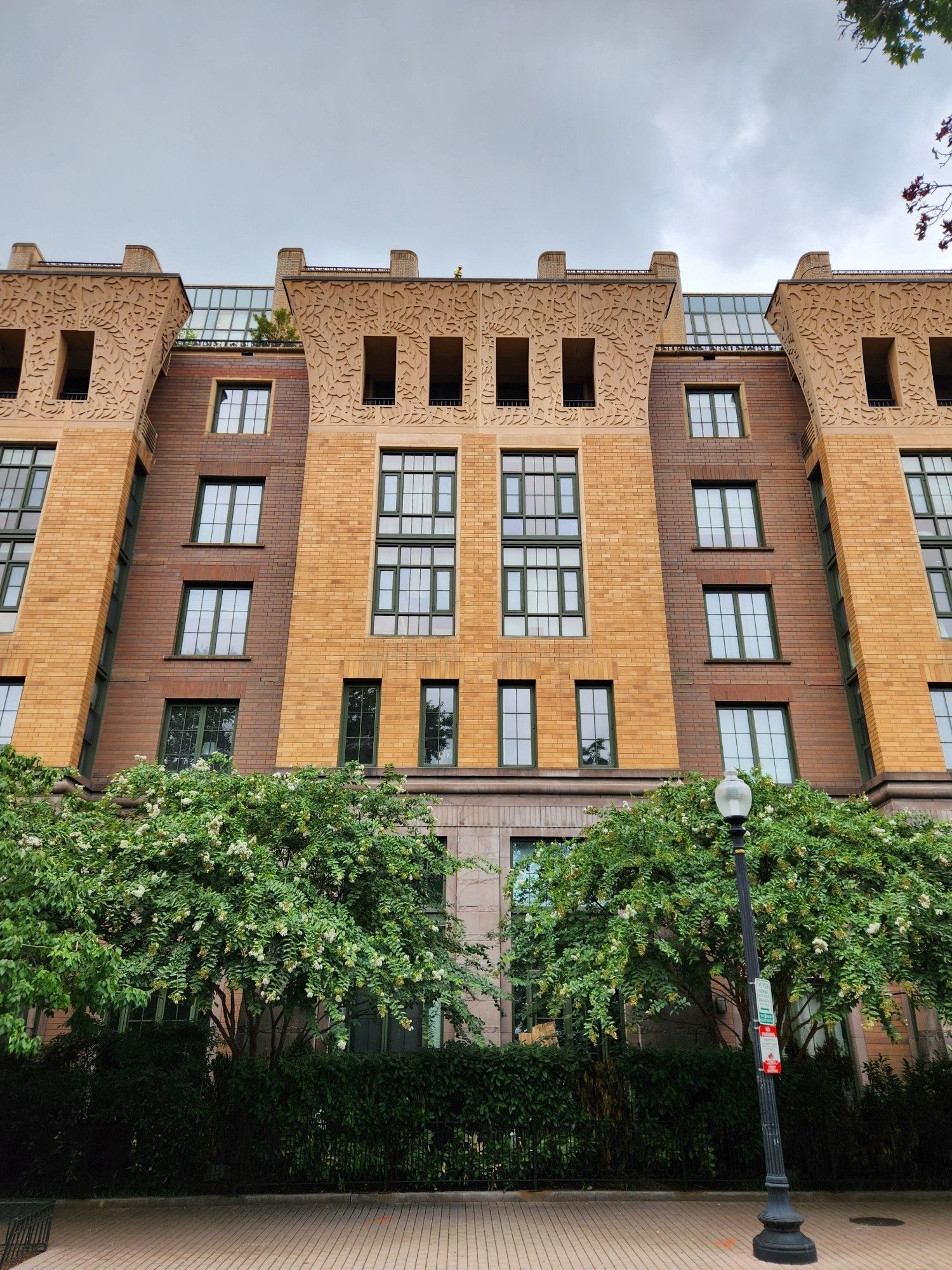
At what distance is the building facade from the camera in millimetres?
22016

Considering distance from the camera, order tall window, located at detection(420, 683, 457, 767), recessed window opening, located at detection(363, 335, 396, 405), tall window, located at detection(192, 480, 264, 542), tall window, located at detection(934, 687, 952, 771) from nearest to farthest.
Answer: tall window, located at detection(934, 687, 952, 771)
tall window, located at detection(420, 683, 457, 767)
tall window, located at detection(192, 480, 264, 542)
recessed window opening, located at detection(363, 335, 396, 405)

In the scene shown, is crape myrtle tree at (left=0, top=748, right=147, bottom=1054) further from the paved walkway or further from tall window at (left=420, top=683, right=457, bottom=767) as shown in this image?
tall window at (left=420, top=683, right=457, bottom=767)

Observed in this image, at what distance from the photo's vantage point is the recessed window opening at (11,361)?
2602cm

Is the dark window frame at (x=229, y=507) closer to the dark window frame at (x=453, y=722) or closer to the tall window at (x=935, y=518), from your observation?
the dark window frame at (x=453, y=722)

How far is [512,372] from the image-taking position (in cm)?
2773

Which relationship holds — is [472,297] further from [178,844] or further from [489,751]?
[178,844]

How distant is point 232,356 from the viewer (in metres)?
27.8

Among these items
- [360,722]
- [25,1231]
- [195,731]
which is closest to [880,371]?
[360,722]

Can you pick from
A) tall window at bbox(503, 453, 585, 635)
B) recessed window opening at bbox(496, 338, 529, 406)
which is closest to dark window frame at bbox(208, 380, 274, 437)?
recessed window opening at bbox(496, 338, 529, 406)

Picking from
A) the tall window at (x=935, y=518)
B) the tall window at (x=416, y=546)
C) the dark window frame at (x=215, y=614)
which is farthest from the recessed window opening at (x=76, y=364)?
the tall window at (x=935, y=518)

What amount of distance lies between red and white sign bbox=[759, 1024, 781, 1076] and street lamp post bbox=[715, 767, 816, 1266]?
52mm

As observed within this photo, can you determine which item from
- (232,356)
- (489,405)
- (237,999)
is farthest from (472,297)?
(237,999)

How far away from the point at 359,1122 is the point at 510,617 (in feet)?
42.1

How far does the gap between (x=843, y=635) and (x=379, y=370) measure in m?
16.0
